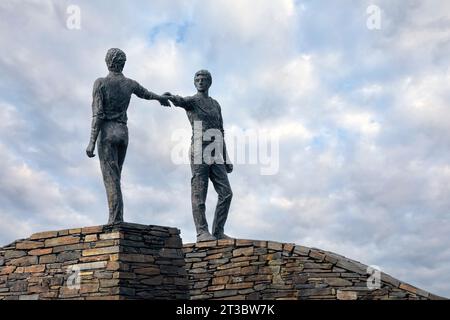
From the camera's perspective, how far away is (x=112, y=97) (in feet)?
46.0

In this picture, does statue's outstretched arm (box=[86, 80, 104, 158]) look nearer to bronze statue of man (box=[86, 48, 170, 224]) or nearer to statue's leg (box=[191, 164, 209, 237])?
bronze statue of man (box=[86, 48, 170, 224])

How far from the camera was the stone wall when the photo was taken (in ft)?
42.7

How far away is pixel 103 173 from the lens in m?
14.0

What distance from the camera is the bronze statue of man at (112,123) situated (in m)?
13.9

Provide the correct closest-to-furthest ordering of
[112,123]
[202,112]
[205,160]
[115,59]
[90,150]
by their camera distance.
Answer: [90,150] → [112,123] → [115,59] → [205,160] → [202,112]

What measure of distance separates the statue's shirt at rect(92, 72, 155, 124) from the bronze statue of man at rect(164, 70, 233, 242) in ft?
4.69

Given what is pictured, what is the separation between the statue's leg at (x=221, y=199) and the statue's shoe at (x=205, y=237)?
1.36 feet

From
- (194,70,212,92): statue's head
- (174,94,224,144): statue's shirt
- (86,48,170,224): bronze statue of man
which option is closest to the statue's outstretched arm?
(86,48,170,224): bronze statue of man

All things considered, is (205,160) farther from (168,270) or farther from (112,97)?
(168,270)

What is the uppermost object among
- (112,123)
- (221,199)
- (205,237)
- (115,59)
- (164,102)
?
(115,59)

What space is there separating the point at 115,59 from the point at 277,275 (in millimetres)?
4500

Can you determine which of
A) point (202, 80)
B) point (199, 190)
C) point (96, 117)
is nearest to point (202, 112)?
point (202, 80)

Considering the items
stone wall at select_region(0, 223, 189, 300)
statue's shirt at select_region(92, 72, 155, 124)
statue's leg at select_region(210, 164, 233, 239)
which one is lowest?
stone wall at select_region(0, 223, 189, 300)

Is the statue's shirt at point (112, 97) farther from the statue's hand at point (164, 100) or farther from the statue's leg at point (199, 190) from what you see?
the statue's leg at point (199, 190)
